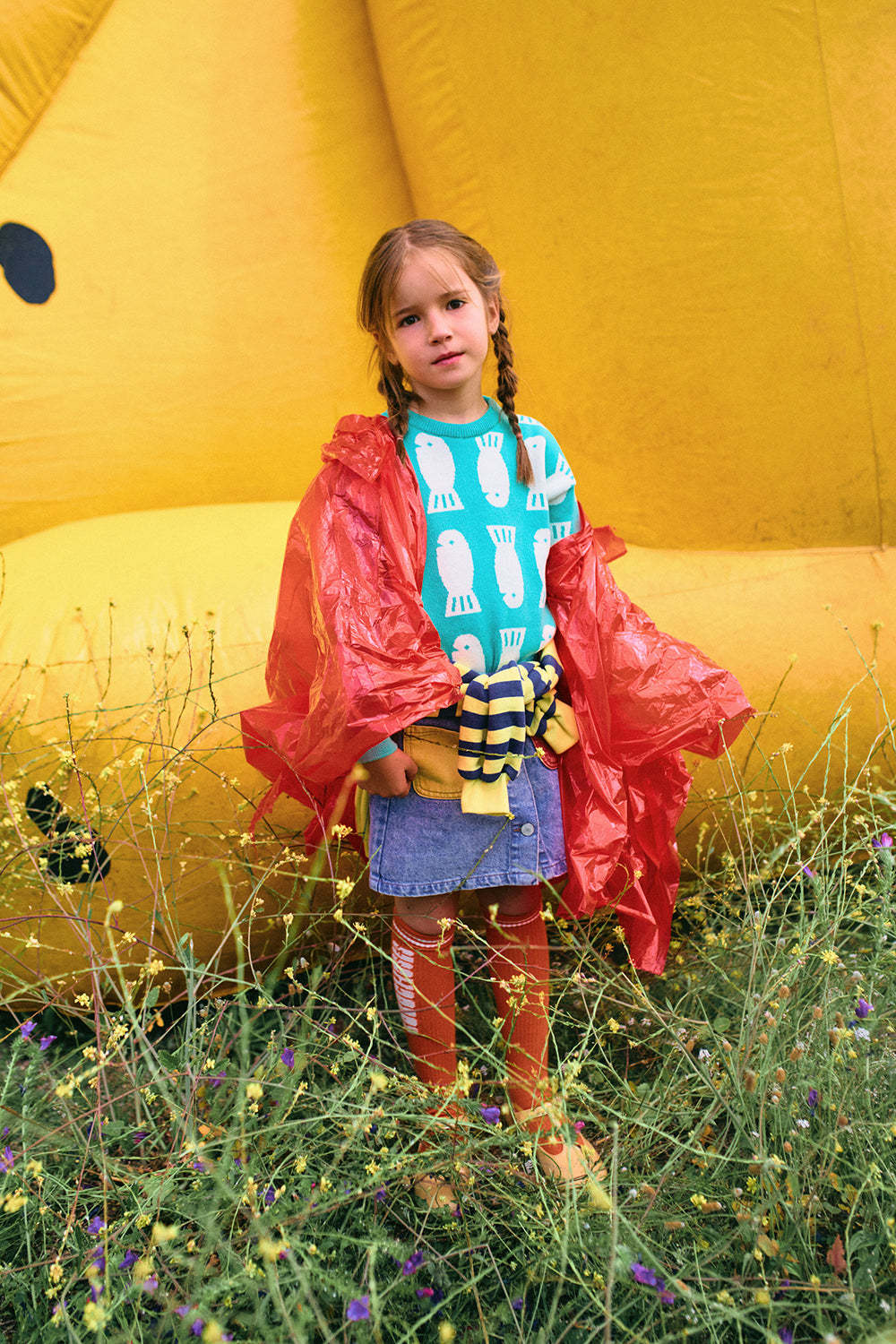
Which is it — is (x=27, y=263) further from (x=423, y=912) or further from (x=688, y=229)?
(x=423, y=912)

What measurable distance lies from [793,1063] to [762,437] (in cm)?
87

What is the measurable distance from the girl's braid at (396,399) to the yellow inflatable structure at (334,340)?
365mm

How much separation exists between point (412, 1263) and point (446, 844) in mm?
412

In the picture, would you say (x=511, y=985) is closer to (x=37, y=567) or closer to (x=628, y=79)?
(x=37, y=567)

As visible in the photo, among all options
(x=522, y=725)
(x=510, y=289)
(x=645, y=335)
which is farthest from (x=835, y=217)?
(x=522, y=725)

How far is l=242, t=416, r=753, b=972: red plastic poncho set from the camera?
1011 millimetres

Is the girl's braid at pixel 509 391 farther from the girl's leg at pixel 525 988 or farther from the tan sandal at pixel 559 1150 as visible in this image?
the tan sandal at pixel 559 1150

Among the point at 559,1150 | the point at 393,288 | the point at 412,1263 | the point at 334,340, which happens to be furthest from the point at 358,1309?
the point at 334,340

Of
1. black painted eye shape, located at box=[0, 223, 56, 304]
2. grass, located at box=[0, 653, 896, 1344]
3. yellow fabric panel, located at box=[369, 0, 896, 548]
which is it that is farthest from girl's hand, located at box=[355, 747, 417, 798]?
black painted eye shape, located at box=[0, 223, 56, 304]

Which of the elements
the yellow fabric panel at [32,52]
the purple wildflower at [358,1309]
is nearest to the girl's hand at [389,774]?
the purple wildflower at [358,1309]

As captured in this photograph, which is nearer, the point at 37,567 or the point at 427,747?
the point at 427,747

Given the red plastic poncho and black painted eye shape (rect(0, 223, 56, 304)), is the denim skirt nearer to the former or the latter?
the red plastic poncho

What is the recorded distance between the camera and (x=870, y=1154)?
0.91 m

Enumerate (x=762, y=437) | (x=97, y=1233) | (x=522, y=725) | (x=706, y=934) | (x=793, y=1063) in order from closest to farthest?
(x=97, y=1233)
(x=793, y=1063)
(x=522, y=725)
(x=706, y=934)
(x=762, y=437)
